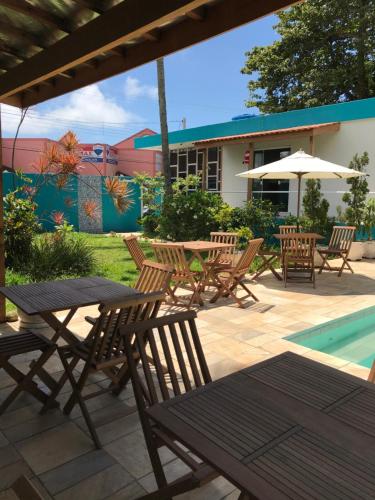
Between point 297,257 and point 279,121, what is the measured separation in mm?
7665

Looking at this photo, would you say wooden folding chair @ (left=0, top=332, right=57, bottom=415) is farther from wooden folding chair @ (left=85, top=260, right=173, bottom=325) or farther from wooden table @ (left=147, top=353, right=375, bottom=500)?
wooden table @ (left=147, top=353, right=375, bottom=500)

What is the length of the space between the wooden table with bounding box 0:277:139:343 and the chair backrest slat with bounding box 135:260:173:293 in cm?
33

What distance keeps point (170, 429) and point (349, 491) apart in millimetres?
608

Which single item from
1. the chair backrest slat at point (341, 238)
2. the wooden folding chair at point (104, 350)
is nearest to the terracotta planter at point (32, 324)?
the wooden folding chair at point (104, 350)

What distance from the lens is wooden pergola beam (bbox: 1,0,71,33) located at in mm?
2804

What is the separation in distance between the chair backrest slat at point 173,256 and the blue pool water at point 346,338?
6.08ft

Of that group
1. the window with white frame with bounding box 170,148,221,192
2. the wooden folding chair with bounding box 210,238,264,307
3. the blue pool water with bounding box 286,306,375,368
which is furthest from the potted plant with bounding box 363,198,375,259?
the window with white frame with bounding box 170,148,221,192

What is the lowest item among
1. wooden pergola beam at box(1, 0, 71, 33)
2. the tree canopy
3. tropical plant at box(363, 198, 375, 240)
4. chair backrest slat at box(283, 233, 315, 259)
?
chair backrest slat at box(283, 233, 315, 259)

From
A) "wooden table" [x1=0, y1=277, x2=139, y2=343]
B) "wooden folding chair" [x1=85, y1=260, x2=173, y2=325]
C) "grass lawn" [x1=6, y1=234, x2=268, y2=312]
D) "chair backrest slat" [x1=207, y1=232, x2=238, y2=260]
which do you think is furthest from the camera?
"chair backrest slat" [x1=207, y1=232, x2=238, y2=260]

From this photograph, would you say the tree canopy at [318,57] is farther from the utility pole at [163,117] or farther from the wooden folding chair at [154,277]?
the wooden folding chair at [154,277]

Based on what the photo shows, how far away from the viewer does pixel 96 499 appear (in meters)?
2.09

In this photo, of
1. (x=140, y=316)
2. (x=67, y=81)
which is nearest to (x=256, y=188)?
(x=67, y=81)

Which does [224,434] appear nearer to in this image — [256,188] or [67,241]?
[67,241]

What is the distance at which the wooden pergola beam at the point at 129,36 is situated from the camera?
236cm
